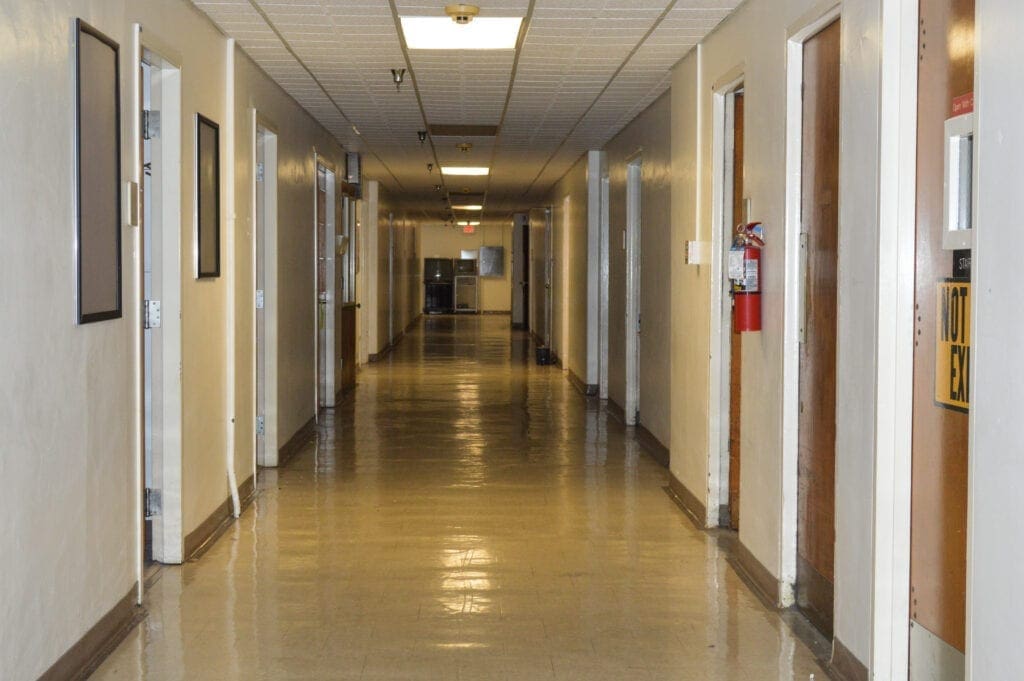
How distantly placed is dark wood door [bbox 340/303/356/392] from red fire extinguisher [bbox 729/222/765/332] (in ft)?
22.0

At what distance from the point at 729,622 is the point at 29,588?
2442 mm

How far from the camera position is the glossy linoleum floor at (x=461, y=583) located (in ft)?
Result: 12.4

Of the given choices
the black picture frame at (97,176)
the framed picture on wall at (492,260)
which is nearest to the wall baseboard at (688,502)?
the black picture frame at (97,176)

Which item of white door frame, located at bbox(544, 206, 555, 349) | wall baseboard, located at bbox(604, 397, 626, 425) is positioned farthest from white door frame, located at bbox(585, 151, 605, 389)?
white door frame, located at bbox(544, 206, 555, 349)

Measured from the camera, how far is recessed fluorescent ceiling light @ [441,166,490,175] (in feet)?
43.5

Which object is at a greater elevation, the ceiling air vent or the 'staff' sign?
the ceiling air vent

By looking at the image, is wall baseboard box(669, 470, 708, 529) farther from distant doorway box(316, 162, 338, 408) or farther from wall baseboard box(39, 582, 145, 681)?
distant doorway box(316, 162, 338, 408)

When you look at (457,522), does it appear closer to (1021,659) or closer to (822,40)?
(822,40)

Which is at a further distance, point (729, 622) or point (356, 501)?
point (356, 501)

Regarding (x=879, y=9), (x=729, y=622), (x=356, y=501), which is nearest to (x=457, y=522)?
(x=356, y=501)

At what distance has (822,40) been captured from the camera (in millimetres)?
4039

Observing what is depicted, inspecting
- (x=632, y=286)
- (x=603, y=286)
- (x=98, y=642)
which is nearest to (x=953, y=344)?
(x=98, y=642)

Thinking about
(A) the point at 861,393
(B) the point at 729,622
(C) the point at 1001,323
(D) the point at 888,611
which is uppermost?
(C) the point at 1001,323

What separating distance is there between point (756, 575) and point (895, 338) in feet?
6.03
